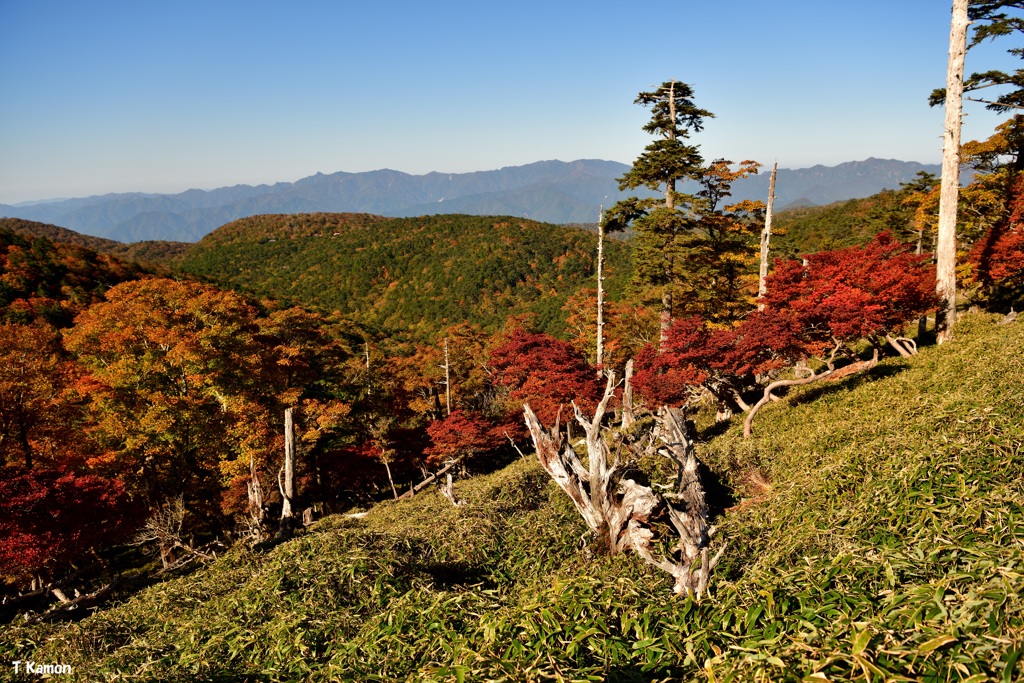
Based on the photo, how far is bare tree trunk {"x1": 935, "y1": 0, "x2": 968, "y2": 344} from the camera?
447 inches

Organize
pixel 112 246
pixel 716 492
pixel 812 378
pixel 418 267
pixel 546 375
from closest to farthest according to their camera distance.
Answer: pixel 716 492
pixel 812 378
pixel 546 375
pixel 418 267
pixel 112 246

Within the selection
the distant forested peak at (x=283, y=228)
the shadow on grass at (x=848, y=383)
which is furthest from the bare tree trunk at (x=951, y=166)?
the distant forested peak at (x=283, y=228)

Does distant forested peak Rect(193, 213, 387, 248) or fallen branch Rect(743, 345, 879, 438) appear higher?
distant forested peak Rect(193, 213, 387, 248)

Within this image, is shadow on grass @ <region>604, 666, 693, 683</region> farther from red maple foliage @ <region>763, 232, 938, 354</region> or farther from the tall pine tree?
the tall pine tree

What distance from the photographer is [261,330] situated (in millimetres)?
26656

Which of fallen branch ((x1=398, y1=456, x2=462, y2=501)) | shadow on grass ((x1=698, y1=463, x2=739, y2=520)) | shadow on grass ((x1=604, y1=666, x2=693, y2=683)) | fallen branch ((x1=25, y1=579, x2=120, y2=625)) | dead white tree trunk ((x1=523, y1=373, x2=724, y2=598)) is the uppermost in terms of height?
shadow on grass ((x1=604, y1=666, x2=693, y2=683))

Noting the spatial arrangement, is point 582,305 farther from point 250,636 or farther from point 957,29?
point 250,636

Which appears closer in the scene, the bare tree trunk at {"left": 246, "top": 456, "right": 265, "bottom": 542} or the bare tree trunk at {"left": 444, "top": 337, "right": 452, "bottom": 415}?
the bare tree trunk at {"left": 246, "top": 456, "right": 265, "bottom": 542}

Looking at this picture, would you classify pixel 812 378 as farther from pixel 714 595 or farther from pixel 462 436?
pixel 462 436

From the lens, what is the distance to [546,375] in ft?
61.6

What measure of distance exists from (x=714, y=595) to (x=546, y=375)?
1340 cm

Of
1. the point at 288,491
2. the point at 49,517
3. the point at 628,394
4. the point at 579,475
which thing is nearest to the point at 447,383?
the point at 628,394

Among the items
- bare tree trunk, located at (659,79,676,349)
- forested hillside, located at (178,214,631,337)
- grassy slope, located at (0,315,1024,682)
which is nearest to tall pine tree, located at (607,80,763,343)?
bare tree trunk, located at (659,79,676,349)

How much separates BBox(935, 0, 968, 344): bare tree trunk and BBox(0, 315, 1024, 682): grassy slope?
310 centimetres
